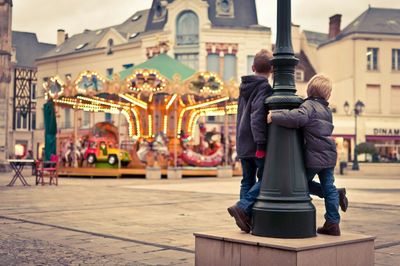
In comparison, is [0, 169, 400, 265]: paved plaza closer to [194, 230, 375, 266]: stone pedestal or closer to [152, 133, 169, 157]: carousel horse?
[194, 230, 375, 266]: stone pedestal

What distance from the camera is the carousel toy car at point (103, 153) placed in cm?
2797

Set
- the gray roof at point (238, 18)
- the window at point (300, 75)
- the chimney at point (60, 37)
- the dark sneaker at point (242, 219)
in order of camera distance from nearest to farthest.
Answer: the dark sneaker at point (242, 219) → the gray roof at point (238, 18) → the window at point (300, 75) → the chimney at point (60, 37)

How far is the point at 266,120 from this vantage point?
498 centimetres

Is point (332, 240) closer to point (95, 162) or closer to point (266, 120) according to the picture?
point (266, 120)

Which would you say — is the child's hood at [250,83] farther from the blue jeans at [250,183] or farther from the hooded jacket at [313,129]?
the blue jeans at [250,183]

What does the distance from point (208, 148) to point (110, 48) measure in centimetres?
2102

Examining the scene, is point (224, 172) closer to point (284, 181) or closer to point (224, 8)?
point (224, 8)

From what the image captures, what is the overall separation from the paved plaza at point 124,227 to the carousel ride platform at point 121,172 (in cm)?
1316

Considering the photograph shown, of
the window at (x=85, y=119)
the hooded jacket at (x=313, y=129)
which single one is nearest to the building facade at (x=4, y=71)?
the window at (x=85, y=119)

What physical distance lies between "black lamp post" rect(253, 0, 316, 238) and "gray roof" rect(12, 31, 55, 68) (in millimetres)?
54412

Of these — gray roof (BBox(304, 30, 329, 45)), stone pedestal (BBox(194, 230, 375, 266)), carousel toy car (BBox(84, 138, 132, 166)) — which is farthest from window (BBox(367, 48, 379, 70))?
stone pedestal (BBox(194, 230, 375, 266))

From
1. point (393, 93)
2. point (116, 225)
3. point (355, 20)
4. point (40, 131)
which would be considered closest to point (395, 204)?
point (116, 225)

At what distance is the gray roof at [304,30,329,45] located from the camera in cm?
5138

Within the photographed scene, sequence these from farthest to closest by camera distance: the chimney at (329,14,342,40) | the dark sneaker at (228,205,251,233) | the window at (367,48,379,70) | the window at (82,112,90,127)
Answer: the window at (82,112,90,127), the chimney at (329,14,342,40), the window at (367,48,379,70), the dark sneaker at (228,205,251,233)
